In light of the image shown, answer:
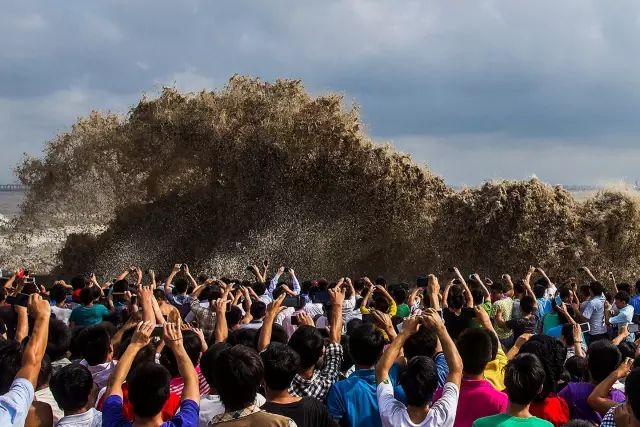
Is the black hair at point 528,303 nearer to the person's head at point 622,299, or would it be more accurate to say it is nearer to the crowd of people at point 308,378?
the person's head at point 622,299

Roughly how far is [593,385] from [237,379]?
2.49m

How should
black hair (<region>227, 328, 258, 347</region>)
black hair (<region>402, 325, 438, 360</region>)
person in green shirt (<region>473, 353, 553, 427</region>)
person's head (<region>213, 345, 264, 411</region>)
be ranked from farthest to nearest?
black hair (<region>227, 328, 258, 347</region>)
black hair (<region>402, 325, 438, 360</region>)
person in green shirt (<region>473, 353, 553, 427</region>)
person's head (<region>213, 345, 264, 411</region>)

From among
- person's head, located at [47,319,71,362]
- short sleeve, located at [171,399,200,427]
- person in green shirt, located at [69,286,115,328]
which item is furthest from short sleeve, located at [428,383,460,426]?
person in green shirt, located at [69,286,115,328]

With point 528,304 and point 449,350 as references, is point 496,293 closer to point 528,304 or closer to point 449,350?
point 528,304

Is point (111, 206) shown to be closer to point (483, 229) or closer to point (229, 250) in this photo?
point (229, 250)

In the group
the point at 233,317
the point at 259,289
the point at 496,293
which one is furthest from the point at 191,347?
the point at 496,293

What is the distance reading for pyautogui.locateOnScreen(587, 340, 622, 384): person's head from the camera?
4664mm

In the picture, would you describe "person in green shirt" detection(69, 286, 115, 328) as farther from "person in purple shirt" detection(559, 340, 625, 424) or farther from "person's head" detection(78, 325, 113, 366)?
"person in purple shirt" detection(559, 340, 625, 424)

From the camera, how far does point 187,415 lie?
369 centimetres

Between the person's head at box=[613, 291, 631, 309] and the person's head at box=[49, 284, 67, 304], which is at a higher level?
the person's head at box=[49, 284, 67, 304]

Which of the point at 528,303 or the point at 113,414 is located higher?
the point at 528,303

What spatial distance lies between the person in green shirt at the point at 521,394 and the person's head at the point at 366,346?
84 cm

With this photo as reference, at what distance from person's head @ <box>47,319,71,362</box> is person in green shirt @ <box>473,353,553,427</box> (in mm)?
3560

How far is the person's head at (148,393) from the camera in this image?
371 cm
